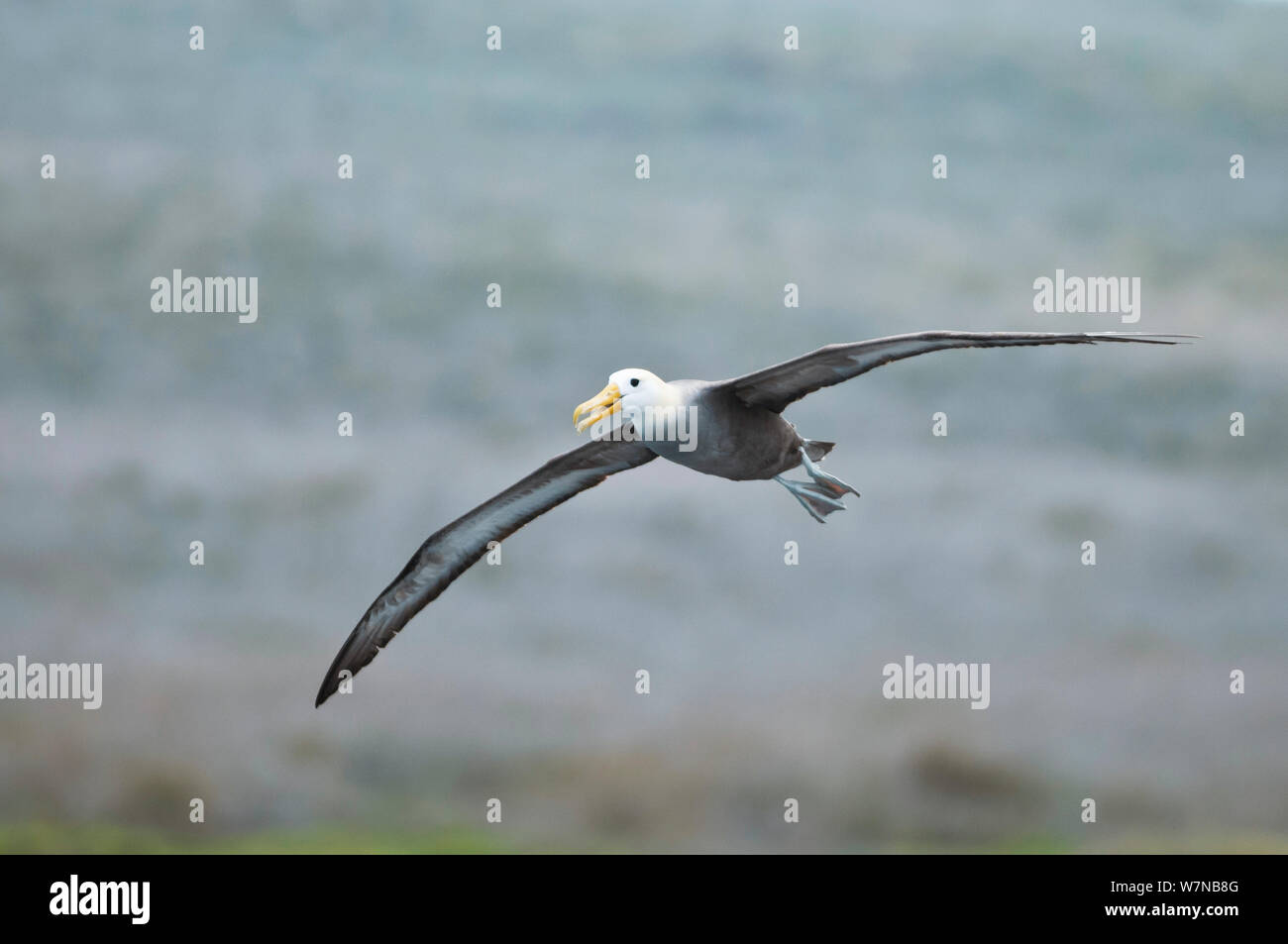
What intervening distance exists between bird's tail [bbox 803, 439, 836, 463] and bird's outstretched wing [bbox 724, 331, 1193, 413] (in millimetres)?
490

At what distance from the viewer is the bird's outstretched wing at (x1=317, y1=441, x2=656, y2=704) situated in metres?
11.1

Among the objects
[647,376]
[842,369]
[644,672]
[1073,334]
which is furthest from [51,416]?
[1073,334]

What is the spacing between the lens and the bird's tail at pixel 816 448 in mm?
9992

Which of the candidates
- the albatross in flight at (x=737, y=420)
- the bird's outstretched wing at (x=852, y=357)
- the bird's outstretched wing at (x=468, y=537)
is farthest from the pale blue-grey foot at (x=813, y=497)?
the bird's outstretched wing at (x=468, y=537)

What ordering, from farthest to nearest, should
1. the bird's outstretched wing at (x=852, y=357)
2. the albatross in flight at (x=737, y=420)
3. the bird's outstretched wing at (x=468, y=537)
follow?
1. the bird's outstretched wing at (x=468, y=537)
2. the albatross in flight at (x=737, y=420)
3. the bird's outstretched wing at (x=852, y=357)

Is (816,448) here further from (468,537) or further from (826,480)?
(468,537)

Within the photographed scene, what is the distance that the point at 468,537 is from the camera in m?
11.6

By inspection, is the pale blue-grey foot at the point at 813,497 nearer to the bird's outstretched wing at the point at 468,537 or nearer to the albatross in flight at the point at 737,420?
the albatross in flight at the point at 737,420

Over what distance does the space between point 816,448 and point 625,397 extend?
175cm

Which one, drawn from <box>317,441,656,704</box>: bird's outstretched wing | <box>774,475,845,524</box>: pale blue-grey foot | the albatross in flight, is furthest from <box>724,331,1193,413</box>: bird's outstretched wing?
<box>317,441,656,704</box>: bird's outstretched wing

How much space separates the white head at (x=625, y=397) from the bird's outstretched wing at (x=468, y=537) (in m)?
1.64

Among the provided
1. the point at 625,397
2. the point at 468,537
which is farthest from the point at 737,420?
the point at 468,537

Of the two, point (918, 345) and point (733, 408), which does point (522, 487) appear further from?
point (918, 345)

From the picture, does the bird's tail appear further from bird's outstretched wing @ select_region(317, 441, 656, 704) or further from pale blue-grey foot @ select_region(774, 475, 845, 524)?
bird's outstretched wing @ select_region(317, 441, 656, 704)
